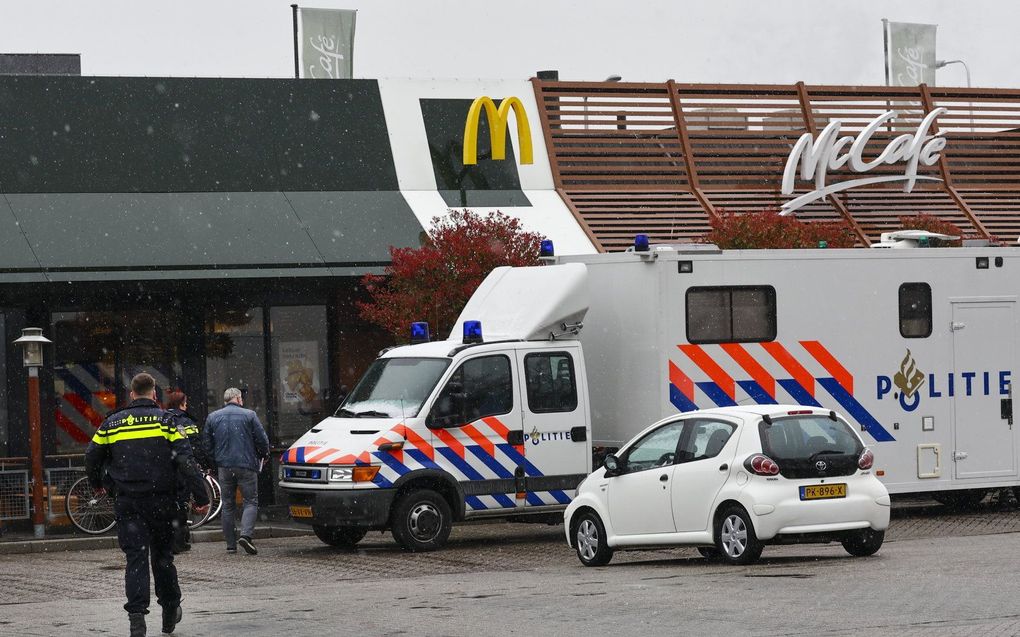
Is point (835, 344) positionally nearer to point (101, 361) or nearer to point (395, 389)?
point (395, 389)

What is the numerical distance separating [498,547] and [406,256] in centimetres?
463

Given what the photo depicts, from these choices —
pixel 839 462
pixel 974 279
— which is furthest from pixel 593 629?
pixel 974 279

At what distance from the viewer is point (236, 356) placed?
22688 millimetres

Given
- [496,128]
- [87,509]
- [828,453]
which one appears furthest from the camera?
[496,128]

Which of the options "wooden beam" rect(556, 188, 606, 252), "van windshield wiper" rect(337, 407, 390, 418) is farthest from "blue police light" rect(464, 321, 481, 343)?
"wooden beam" rect(556, 188, 606, 252)

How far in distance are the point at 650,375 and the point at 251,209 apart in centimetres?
806

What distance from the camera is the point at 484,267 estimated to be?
20156mm

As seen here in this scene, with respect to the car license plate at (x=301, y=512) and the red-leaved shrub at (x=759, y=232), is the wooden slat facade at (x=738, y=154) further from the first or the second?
the car license plate at (x=301, y=512)

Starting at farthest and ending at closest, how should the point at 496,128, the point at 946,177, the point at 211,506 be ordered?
the point at 946,177 < the point at 496,128 < the point at 211,506

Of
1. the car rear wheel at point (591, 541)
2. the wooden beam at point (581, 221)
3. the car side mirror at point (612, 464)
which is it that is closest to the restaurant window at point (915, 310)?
the car side mirror at point (612, 464)

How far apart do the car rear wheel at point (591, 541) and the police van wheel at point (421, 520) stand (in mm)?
1949

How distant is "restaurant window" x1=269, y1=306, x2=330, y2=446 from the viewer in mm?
22922

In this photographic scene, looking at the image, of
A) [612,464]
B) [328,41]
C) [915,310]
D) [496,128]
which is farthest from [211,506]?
[328,41]

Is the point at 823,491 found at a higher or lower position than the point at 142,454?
lower
